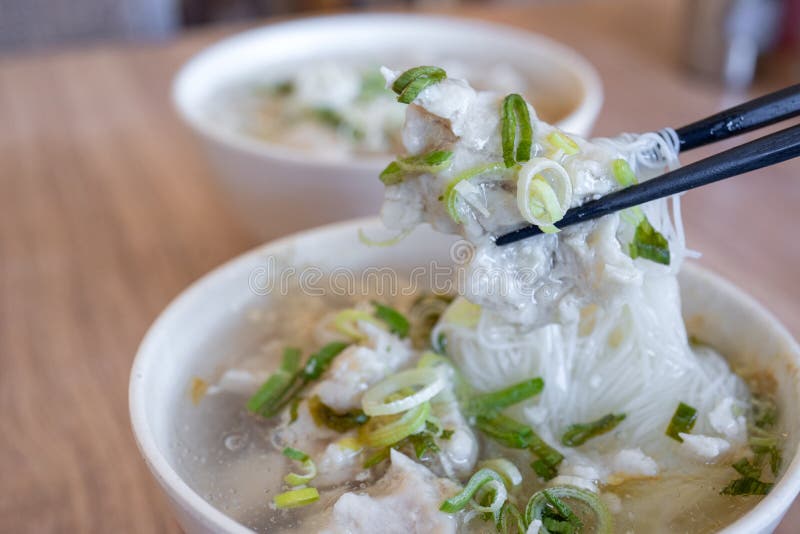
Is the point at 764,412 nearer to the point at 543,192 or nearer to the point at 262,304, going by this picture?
the point at 543,192

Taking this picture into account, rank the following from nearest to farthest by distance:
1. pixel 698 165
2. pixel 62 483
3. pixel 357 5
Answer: pixel 698 165, pixel 62 483, pixel 357 5

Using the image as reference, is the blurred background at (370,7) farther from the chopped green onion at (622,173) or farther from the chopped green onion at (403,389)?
the chopped green onion at (403,389)

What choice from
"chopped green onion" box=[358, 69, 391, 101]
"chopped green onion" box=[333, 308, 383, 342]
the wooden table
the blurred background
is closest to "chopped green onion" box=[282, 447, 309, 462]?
"chopped green onion" box=[333, 308, 383, 342]

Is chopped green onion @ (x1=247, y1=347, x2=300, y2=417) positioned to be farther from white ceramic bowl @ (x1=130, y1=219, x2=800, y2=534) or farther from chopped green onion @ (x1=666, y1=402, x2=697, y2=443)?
chopped green onion @ (x1=666, y1=402, x2=697, y2=443)

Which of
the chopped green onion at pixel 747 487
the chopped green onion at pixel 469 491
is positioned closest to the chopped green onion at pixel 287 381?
the chopped green onion at pixel 469 491

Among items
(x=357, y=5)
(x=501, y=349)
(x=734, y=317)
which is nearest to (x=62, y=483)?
(x=501, y=349)

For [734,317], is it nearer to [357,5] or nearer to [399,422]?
[399,422]
